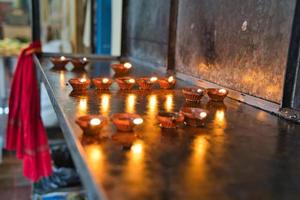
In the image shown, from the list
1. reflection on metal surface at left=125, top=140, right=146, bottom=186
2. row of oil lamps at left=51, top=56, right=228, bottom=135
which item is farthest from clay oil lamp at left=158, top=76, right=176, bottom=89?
reflection on metal surface at left=125, top=140, right=146, bottom=186

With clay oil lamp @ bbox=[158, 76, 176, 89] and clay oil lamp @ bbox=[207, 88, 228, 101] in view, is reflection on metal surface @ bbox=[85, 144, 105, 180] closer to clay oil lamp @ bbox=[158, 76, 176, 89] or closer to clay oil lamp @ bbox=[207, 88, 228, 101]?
clay oil lamp @ bbox=[207, 88, 228, 101]

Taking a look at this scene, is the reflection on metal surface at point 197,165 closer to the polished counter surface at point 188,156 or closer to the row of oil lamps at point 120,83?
the polished counter surface at point 188,156

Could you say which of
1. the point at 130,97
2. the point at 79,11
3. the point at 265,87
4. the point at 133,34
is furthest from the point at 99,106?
the point at 79,11

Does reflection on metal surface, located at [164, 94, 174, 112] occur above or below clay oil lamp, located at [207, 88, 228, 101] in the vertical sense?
below

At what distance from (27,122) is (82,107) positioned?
4.46 feet

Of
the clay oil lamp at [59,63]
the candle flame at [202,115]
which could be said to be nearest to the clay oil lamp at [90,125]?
the candle flame at [202,115]

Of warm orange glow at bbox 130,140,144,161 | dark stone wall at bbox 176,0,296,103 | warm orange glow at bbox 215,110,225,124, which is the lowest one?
warm orange glow at bbox 215,110,225,124

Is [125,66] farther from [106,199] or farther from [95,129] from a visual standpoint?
[106,199]

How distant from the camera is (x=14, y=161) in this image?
→ 3.70 meters

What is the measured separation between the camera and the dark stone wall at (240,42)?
130 cm

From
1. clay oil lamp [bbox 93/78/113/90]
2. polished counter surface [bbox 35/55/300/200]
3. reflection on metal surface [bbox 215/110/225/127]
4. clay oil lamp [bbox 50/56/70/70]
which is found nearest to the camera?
polished counter surface [bbox 35/55/300/200]

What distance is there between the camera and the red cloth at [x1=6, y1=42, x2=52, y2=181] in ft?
8.01

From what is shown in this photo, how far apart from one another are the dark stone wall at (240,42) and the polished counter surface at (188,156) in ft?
0.66

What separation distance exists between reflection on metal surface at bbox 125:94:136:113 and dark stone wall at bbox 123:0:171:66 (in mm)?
952
